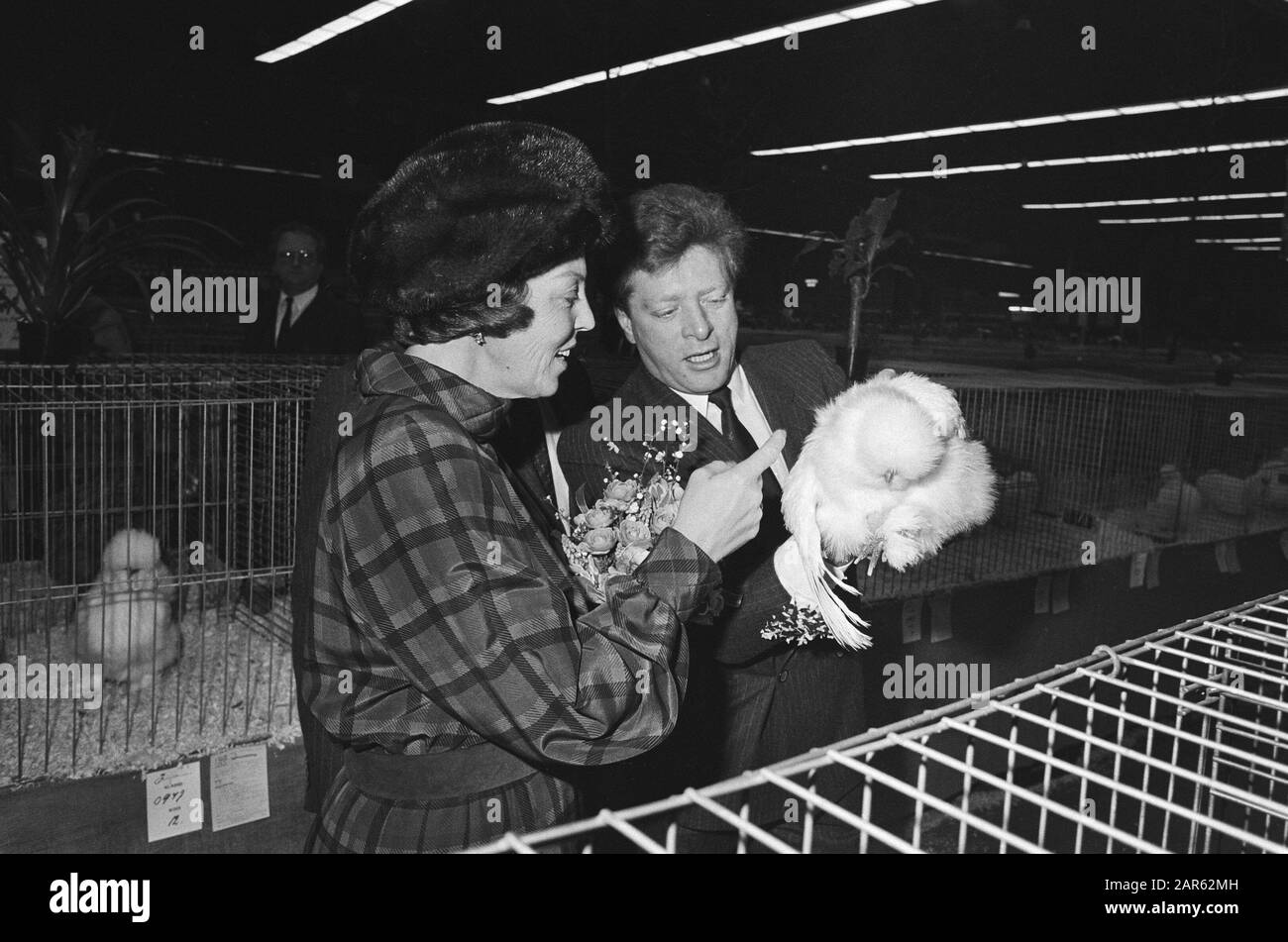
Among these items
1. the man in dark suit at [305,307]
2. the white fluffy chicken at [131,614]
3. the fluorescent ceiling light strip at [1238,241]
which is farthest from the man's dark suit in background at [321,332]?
the fluorescent ceiling light strip at [1238,241]

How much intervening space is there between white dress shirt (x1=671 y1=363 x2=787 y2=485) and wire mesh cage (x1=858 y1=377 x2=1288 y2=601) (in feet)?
3.77

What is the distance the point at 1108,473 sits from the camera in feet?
9.91

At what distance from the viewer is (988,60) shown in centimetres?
256

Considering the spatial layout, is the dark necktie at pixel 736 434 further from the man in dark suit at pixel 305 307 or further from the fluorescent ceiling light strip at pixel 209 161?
the fluorescent ceiling light strip at pixel 209 161

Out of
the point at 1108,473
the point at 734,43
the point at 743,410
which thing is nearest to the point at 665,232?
the point at 743,410

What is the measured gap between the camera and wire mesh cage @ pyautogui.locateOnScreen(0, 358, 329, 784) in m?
1.77

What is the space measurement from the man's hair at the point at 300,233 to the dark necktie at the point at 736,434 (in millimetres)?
1954

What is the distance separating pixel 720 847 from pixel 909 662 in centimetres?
113

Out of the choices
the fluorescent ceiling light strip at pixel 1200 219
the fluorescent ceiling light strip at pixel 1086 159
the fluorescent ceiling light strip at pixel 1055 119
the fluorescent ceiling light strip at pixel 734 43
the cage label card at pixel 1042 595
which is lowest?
the cage label card at pixel 1042 595

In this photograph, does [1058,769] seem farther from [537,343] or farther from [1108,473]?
[1108,473]

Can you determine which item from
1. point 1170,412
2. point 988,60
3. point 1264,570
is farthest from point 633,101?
point 1264,570

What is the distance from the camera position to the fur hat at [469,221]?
0.76 metres

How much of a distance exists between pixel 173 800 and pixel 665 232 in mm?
1377

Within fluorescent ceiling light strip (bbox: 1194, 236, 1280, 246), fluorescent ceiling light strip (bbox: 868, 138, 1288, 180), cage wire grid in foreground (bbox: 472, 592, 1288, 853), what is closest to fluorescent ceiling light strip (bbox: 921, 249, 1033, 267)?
fluorescent ceiling light strip (bbox: 868, 138, 1288, 180)
